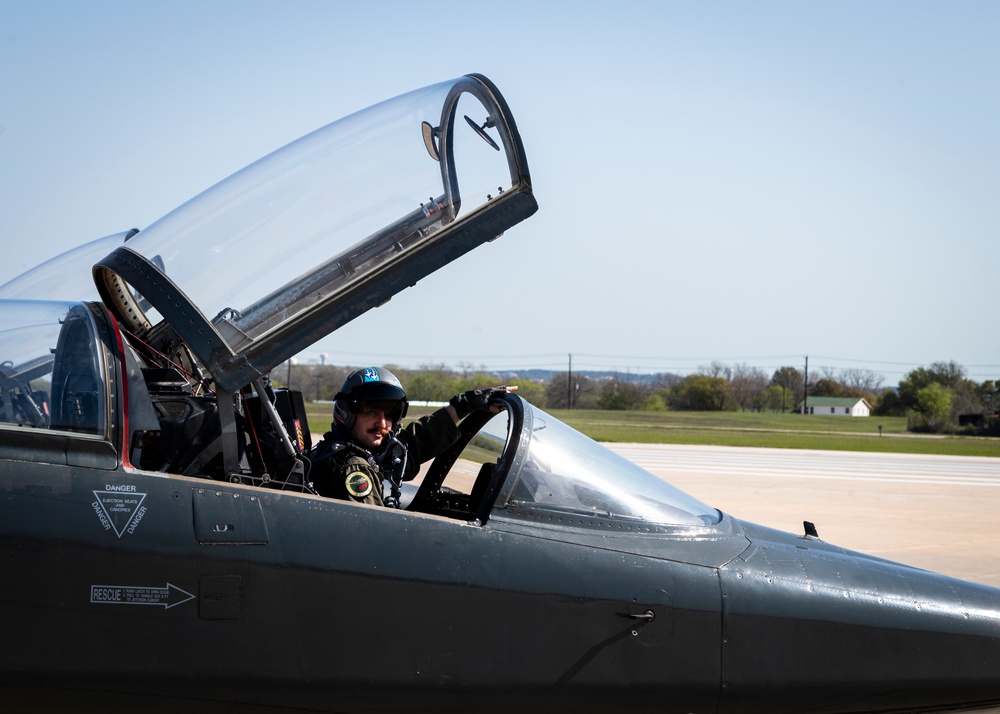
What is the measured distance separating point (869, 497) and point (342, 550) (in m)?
15.1

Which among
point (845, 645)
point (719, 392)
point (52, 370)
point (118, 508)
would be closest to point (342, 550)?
point (118, 508)

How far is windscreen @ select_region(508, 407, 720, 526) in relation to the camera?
373 cm

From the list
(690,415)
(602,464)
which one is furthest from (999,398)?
(602,464)

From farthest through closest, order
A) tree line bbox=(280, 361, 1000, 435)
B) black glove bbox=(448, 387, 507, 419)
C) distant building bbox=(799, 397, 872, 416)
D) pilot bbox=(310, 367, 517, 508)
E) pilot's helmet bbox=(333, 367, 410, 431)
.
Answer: distant building bbox=(799, 397, 872, 416), tree line bbox=(280, 361, 1000, 435), black glove bbox=(448, 387, 507, 419), pilot's helmet bbox=(333, 367, 410, 431), pilot bbox=(310, 367, 517, 508)

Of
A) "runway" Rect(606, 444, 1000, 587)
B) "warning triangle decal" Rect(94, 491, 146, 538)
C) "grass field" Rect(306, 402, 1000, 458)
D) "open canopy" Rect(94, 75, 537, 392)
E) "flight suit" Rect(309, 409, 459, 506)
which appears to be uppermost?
"open canopy" Rect(94, 75, 537, 392)

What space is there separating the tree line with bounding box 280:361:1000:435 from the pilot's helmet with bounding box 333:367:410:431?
48.6 meters

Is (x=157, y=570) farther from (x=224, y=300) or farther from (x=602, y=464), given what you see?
(x=602, y=464)

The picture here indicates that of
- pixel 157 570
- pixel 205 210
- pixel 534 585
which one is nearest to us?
pixel 157 570

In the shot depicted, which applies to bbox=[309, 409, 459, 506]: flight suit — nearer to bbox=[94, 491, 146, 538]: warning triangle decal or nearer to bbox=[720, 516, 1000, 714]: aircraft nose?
bbox=[94, 491, 146, 538]: warning triangle decal

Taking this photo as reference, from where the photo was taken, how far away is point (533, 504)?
3.67 metres

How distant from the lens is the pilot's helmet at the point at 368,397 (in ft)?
13.9

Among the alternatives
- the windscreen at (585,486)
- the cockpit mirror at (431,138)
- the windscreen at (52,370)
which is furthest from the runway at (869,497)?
the windscreen at (52,370)

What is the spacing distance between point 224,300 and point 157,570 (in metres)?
1.18

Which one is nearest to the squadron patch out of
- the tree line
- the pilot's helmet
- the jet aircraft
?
the jet aircraft
